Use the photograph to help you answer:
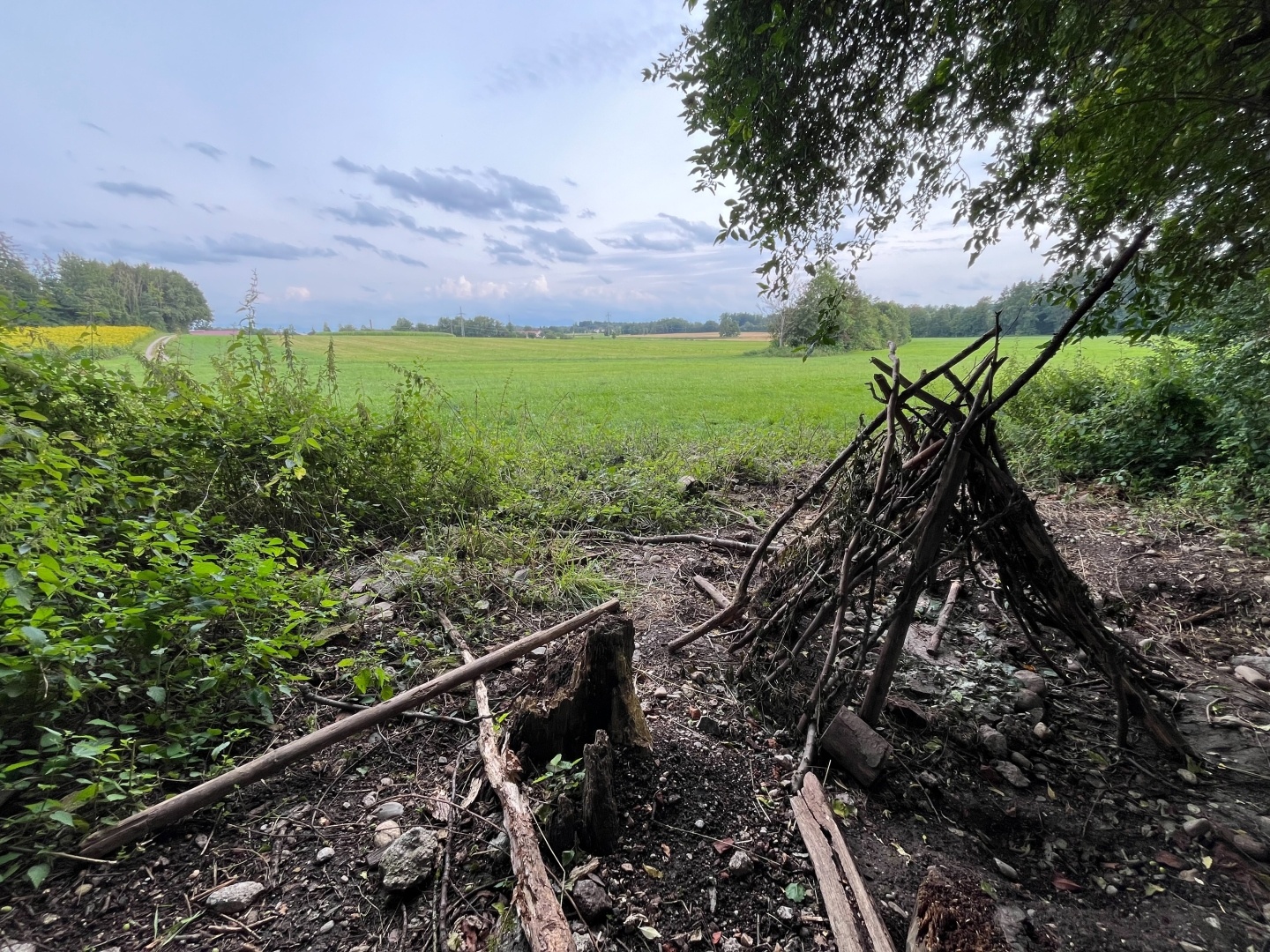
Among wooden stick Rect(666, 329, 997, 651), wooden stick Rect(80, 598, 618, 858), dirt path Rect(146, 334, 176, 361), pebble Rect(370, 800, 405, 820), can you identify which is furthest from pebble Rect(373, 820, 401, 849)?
dirt path Rect(146, 334, 176, 361)

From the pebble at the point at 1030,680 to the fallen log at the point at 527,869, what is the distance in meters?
2.94

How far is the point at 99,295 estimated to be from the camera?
15.0 feet

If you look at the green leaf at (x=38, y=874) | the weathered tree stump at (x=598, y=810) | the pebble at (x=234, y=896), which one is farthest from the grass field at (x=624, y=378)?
the weathered tree stump at (x=598, y=810)

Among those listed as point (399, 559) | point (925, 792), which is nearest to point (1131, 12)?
point (925, 792)

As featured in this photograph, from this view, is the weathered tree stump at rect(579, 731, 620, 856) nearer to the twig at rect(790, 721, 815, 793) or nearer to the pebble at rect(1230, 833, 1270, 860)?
the twig at rect(790, 721, 815, 793)

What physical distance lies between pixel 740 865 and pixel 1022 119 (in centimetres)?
502

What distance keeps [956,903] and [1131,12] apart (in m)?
3.78

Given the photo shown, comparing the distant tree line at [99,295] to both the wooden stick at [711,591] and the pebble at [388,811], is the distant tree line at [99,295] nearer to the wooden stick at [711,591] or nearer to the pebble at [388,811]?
the pebble at [388,811]

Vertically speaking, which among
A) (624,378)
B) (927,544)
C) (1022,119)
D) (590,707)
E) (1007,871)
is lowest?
(1007,871)

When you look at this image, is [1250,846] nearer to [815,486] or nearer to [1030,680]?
[1030,680]

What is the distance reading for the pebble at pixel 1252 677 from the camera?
2904 mm

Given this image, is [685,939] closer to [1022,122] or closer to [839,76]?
[839,76]

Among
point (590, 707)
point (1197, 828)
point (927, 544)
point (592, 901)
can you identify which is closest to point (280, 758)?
point (590, 707)

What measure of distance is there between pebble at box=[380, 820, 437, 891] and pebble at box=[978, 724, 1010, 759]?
267cm
